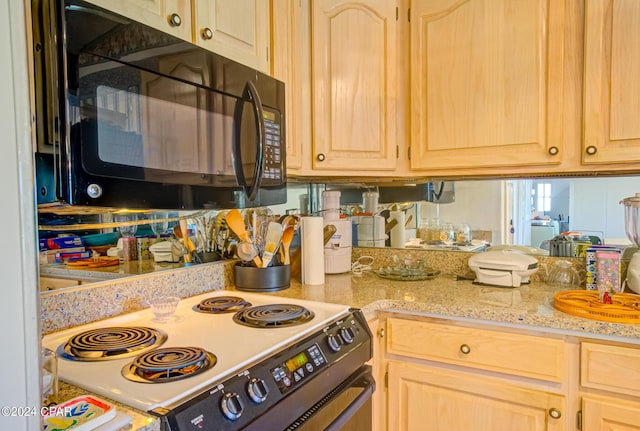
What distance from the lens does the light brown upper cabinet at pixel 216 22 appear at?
3.15ft

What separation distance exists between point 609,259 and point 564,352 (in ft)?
1.46

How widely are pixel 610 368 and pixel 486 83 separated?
999 mm

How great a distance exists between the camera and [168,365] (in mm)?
757

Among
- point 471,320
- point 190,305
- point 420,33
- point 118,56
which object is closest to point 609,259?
point 471,320

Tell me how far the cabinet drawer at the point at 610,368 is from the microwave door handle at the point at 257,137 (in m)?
0.99

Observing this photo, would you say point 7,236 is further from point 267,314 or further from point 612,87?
point 612,87

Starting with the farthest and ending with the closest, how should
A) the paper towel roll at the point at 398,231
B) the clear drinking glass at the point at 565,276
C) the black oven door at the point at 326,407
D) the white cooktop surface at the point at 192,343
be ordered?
1. the paper towel roll at the point at 398,231
2. the clear drinking glass at the point at 565,276
3. the black oven door at the point at 326,407
4. the white cooktop surface at the point at 192,343

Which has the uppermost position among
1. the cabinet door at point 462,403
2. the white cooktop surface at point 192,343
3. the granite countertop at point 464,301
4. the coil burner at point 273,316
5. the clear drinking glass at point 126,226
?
the clear drinking glass at point 126,226

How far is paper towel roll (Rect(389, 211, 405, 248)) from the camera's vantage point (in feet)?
6.41

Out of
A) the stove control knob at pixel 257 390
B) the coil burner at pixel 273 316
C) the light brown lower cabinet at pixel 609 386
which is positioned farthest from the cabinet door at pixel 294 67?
the light brown lower cabinet at pixel 609 386

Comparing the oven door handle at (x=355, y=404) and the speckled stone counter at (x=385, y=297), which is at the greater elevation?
the speckled stone counter at (x=385, y=297)

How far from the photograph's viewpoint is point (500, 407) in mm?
1191

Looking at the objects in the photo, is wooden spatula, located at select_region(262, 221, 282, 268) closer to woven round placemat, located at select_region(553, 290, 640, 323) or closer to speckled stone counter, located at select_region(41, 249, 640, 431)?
speckled stone counter, located at select_region(41, 249, 640, 431)

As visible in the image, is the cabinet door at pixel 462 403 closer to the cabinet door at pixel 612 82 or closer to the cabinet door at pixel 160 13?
the cabinet door at pixel 612 82
